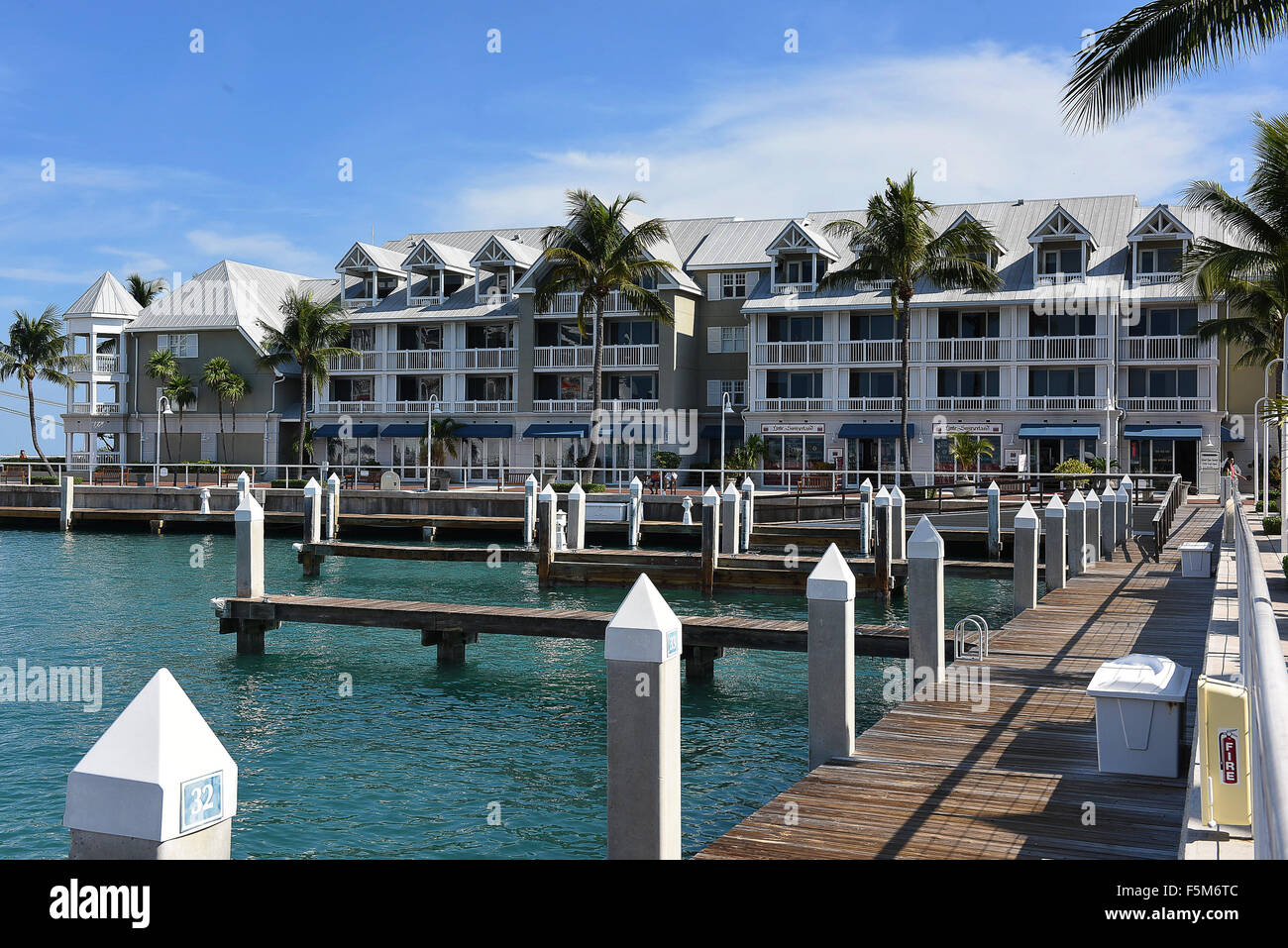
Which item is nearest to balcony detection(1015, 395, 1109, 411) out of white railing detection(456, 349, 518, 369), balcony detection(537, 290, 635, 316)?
balcony detection(537, 290, 635, 316)

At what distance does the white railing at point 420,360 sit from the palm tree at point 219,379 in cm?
874

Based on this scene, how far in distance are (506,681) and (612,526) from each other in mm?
18824

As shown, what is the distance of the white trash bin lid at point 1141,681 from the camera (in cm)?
736

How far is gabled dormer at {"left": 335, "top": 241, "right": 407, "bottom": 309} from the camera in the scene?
2320 inches

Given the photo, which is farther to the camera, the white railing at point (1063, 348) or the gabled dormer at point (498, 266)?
the gabled dormer at point (498, 266)

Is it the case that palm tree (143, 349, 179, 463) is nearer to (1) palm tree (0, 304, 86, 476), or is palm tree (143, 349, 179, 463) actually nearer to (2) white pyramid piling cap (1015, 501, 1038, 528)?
(1) palm tree (0, 304, 86, 476)

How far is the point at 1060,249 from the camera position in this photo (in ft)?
161

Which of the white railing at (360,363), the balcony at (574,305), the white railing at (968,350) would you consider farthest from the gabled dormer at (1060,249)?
the white railing at (360,363)

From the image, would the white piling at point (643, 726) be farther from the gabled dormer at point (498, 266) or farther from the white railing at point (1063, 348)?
the gabled dormer at point (498, 266)

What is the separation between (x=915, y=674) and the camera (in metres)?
10.3

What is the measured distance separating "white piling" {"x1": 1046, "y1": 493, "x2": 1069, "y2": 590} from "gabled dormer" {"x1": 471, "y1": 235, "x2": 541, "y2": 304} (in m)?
41.5
